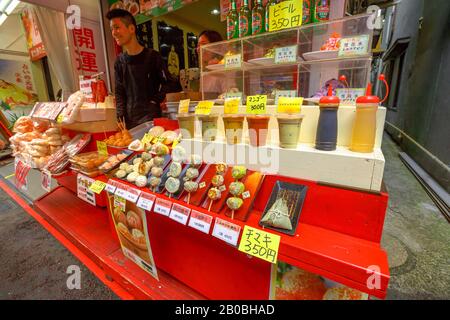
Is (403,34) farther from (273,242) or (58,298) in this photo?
(58,298)

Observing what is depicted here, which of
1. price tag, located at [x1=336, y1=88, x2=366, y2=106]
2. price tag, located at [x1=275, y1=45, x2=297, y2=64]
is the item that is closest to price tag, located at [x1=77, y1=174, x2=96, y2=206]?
price tag, located at [x1=275, y1=45, x2=297, y2=64]

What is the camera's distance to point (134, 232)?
4.96ft

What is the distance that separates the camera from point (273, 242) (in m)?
0.89

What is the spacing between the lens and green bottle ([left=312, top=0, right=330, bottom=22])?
136 centimetres

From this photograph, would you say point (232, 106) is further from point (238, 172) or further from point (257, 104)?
point (238, 172)

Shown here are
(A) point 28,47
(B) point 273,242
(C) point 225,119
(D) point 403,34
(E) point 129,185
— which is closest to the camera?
(B) point 273,242

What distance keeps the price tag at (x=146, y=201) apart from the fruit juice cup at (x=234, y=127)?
20.7 inches

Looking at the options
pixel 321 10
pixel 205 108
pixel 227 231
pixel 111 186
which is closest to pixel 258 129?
pixel 205 108

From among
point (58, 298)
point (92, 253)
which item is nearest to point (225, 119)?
point (92, 253)

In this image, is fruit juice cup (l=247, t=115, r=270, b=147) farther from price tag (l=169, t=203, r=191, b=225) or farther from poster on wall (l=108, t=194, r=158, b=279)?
poster on wall (l=108, t=194, r=158, b=279)

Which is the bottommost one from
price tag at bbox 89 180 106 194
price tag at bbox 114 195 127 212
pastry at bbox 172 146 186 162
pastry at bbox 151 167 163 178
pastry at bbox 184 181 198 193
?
price tag at bbox 114 195 127 212

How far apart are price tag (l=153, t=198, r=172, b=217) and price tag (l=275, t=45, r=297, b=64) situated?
108cm
